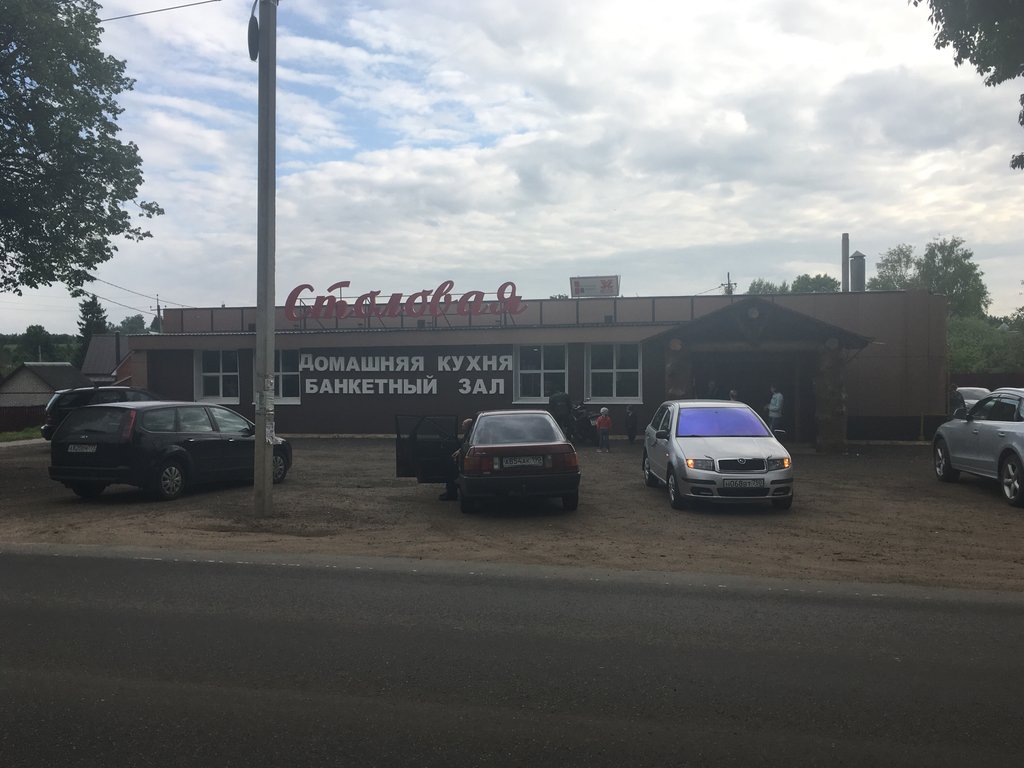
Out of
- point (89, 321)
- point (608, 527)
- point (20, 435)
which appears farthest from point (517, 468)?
point (89, 321)

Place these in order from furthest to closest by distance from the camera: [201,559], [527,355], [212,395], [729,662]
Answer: [212,395] → [527,355] → [201,559] → [729,662]

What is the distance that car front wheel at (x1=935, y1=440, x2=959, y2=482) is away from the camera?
50.1 ft

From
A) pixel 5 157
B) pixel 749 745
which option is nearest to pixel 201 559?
pixel 749 745

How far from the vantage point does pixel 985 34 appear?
41.5 ft

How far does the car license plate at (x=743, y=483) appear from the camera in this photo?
11.8 meters

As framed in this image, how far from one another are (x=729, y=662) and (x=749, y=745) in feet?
4.01

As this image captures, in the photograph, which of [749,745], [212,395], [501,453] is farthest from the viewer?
[212,395]

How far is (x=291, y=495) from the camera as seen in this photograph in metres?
14.2

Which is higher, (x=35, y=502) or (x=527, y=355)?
(x=527, y=355)

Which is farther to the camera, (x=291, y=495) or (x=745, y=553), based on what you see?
(x=291, y=495)

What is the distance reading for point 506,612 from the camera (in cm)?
648

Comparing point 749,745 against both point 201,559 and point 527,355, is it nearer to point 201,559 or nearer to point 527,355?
point 201,559

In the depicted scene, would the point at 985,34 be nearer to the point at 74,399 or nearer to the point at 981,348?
the point at 74,399

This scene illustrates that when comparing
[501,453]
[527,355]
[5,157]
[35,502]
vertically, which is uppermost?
[5,157]
